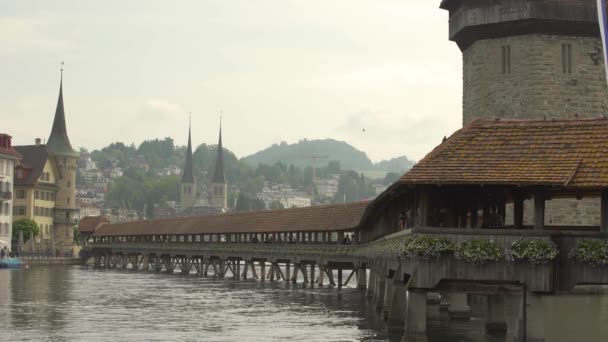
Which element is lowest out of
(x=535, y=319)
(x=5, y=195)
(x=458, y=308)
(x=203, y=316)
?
(x=203, y=316)

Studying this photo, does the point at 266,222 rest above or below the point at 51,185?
below

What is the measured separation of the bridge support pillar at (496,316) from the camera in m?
32.2

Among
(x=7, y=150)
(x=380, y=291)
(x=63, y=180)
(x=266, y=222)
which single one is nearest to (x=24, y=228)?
(x=7, y=150)

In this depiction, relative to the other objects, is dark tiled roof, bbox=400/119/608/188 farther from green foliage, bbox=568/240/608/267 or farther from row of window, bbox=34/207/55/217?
row of window, bbox=34/207/55/217

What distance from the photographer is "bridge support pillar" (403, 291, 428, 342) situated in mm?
25828

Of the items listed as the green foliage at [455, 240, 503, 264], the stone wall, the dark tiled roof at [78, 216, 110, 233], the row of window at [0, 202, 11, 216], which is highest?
the stone wall

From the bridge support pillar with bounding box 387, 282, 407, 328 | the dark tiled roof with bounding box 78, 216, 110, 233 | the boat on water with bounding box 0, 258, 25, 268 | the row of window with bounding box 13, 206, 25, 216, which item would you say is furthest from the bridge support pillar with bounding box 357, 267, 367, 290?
the row of window with bounding box 13, 206, 25, 216

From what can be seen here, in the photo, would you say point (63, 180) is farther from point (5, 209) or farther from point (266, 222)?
point (266, 222)

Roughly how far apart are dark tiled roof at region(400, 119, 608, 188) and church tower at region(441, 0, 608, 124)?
1671cm

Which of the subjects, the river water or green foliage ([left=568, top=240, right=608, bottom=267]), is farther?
the river water

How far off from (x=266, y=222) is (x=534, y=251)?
52.7 metres

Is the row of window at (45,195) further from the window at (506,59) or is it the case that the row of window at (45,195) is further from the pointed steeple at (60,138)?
the window at (506,59)

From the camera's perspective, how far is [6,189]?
112000 millimetres

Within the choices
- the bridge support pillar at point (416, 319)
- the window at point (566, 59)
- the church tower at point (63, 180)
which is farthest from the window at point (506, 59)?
the church tower at point (63, 180)
